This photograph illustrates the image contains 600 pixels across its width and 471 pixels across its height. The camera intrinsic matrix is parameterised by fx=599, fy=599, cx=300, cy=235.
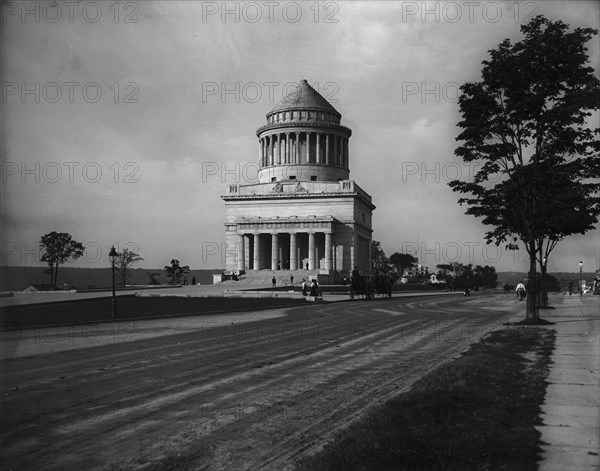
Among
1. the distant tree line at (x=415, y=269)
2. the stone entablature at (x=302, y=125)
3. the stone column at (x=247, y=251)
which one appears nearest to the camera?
the stone column at (x=247, y=251)

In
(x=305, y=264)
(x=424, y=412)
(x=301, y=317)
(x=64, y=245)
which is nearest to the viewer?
(x=424, y=412)

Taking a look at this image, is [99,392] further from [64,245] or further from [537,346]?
[64,245]

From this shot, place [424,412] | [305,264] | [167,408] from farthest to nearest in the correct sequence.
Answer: [305,264] < [167,408] < [424,412]

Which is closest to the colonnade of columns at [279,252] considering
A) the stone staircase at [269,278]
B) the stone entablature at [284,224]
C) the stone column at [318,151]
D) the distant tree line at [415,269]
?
the stone entablature at [284,224]

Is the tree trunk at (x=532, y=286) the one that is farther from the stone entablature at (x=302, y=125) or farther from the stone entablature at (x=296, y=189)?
the stone entablature at (x=302, y=125)

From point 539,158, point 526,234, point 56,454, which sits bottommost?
point 56,454

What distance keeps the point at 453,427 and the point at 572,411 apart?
6.32 ft

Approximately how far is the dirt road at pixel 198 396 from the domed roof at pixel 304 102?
291 feet

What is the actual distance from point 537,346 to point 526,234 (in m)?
7.82

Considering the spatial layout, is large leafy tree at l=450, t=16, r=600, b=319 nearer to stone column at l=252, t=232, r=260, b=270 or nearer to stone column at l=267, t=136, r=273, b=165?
stone column at l=252, t=232, r=260, b=270

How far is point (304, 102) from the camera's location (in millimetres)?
104750

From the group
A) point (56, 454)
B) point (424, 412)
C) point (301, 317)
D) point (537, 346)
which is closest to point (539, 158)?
point (537, 346)

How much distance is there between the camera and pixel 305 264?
8950 cm

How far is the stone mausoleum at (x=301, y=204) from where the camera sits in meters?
86.9
